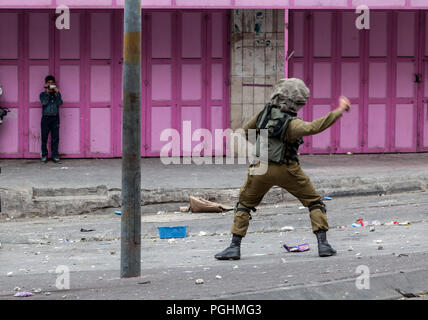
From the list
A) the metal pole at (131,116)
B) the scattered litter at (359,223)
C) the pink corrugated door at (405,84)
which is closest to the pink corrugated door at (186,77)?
the pink corrugated door at (405,84)

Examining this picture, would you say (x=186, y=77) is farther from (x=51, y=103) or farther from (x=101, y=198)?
(x=101, y=198)

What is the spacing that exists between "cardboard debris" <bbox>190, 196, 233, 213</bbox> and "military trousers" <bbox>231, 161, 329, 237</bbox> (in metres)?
3.53

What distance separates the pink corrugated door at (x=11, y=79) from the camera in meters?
15.2

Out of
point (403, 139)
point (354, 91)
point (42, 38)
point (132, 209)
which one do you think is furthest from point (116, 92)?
point (132, 209)

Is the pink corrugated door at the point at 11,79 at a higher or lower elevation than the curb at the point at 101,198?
higher

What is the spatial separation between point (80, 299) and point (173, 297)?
2.20 ft

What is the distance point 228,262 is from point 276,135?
1284 mm

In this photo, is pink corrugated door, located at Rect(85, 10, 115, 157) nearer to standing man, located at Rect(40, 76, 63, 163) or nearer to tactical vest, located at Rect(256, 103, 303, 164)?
A: standing man, located at Rect(40, 76, 63, 163)

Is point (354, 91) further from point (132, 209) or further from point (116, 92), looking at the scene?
point (132, 209)

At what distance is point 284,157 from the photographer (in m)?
8.03

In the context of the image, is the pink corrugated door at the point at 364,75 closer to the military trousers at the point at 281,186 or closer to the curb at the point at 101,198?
the curb at the point at 101,198

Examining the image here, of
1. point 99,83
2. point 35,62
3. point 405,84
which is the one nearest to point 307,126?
point 99,83

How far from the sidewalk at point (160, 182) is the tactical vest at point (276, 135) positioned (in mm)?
4290

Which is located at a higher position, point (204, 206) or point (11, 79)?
point (11, 79)
